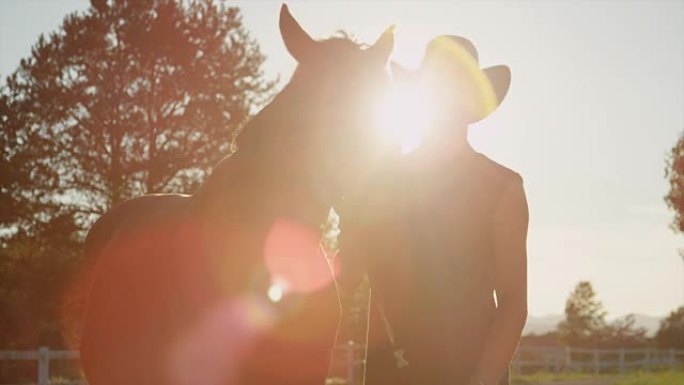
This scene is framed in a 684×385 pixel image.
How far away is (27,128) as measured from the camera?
71.6 feet

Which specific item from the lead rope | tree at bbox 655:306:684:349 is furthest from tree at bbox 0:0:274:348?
tree at bbox 655:306:684:349

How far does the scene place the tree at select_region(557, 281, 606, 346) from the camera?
163ft

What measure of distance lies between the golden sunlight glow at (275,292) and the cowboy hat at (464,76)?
1.18 m

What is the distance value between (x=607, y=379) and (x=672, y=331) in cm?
1733

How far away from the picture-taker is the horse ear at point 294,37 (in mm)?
3504

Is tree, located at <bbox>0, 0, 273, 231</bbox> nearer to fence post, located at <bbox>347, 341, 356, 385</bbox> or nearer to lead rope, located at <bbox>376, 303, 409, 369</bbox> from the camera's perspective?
fence post, located at <bbox>347, 341, 356, 385</bbox>

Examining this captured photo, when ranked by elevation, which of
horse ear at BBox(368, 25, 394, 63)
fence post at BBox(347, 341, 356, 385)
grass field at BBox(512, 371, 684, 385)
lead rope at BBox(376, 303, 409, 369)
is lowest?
grass field at BBox(512, 371, 684, 385)

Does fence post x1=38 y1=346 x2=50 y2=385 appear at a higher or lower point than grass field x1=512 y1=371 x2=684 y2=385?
higher

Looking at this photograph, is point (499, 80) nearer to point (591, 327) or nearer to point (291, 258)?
point (291, 258)

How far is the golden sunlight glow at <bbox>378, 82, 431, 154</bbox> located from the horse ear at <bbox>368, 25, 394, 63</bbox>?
0.45 feet

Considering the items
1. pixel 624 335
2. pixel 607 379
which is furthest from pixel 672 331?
pixel 607 379

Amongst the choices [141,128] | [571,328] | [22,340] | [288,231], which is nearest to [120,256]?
[288,231]

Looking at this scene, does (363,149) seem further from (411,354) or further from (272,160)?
(411,354)

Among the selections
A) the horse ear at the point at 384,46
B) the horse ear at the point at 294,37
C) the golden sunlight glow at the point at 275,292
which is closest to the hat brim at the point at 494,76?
the horse ear at the point at 384,46
